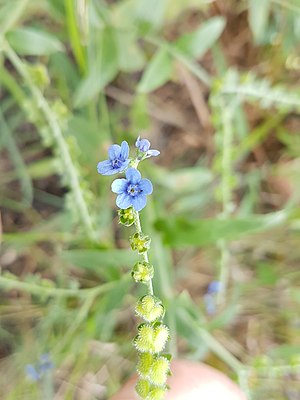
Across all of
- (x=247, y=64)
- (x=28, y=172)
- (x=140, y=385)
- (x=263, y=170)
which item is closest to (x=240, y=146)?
(x=263, y=170)

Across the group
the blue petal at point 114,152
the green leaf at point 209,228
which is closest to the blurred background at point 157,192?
the green leaf at point 209,228

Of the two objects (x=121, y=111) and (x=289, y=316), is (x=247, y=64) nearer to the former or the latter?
(x=121, y=111)

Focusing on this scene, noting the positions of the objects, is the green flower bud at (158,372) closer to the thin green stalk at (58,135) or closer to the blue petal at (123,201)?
the blue petal at (123,201)

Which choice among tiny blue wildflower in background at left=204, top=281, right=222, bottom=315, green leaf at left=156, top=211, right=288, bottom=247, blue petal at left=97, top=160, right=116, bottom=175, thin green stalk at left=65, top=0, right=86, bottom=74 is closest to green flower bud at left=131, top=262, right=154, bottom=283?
blue petal at left=97, top=160, right=116, bottom=175

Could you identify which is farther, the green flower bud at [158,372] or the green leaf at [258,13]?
the green leaf at [258,13]

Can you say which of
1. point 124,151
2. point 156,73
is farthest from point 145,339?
point 156,73

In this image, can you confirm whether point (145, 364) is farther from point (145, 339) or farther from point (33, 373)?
point (33, 373)

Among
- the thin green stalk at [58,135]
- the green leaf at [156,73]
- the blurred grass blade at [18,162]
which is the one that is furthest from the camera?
the blurred grass blade at [18,162]
